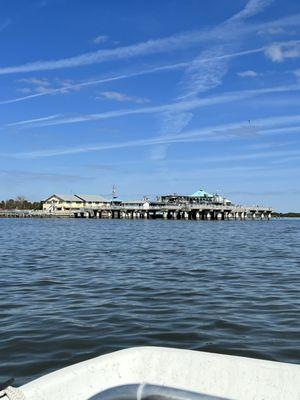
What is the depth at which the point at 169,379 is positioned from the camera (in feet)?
14.9

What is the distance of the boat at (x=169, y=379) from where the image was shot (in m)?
4.22

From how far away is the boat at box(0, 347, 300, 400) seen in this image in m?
4.22

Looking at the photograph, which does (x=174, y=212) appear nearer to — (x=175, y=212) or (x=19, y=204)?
(x=175, y=212)

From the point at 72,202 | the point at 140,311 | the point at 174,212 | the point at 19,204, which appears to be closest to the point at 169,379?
the point at 140,311

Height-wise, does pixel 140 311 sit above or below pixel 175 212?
below

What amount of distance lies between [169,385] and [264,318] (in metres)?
6.21

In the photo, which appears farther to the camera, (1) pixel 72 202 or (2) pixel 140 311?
(1) pixel 72 202

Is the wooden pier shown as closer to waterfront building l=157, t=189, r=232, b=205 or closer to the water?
waterfront building l=157, t=189, r=232, b=205

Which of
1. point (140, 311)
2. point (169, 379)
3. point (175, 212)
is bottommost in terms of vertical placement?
point (140, 311)

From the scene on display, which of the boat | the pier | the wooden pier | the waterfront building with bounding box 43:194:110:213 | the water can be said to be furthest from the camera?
the waterfront building with bounding box 43:194:110:213

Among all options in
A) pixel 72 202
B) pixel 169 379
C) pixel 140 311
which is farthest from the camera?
pixel 72 202

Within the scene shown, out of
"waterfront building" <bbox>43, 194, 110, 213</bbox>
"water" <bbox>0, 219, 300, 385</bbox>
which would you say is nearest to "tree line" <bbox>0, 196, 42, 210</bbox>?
"waterfront building" <bbox>43, 194, 110, 213</bbox>

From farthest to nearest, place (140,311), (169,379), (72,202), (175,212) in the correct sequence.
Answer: (72,202) < (175,212) < (140,311) < (169,379)

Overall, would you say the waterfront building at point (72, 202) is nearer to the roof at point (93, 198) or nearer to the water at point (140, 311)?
the roof at point (93, 198)
